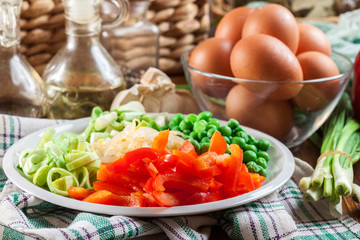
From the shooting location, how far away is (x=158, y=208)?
81 centimetres

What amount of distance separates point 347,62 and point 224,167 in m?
0.72

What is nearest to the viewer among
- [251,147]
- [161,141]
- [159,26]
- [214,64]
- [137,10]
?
[161,141]

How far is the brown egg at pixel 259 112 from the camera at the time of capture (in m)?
1.23

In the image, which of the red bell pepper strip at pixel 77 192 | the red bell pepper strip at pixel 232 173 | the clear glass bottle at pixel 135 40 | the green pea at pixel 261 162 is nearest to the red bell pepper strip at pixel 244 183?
the red bell pepper strip at pixel 232 173

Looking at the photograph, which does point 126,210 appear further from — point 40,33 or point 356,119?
point 40,33

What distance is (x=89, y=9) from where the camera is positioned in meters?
1.30

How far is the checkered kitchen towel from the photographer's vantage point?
0.77m

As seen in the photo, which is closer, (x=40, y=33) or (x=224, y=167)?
(x=224, y=167)

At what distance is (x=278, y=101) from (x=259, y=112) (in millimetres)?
53

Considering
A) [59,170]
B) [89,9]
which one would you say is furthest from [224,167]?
[89,9]

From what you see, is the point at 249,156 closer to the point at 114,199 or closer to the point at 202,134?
the point at 202,134

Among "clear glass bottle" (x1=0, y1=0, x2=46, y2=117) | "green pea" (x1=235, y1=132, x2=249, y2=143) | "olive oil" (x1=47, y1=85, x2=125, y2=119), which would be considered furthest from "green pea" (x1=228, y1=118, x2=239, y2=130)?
"clear glass bottle" (x1=0, y1=0, x2=46, y2=117)

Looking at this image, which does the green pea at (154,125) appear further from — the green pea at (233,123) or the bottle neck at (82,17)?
the bottle neck at (82,17)

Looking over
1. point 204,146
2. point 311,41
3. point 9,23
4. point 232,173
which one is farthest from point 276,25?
point 9,23
